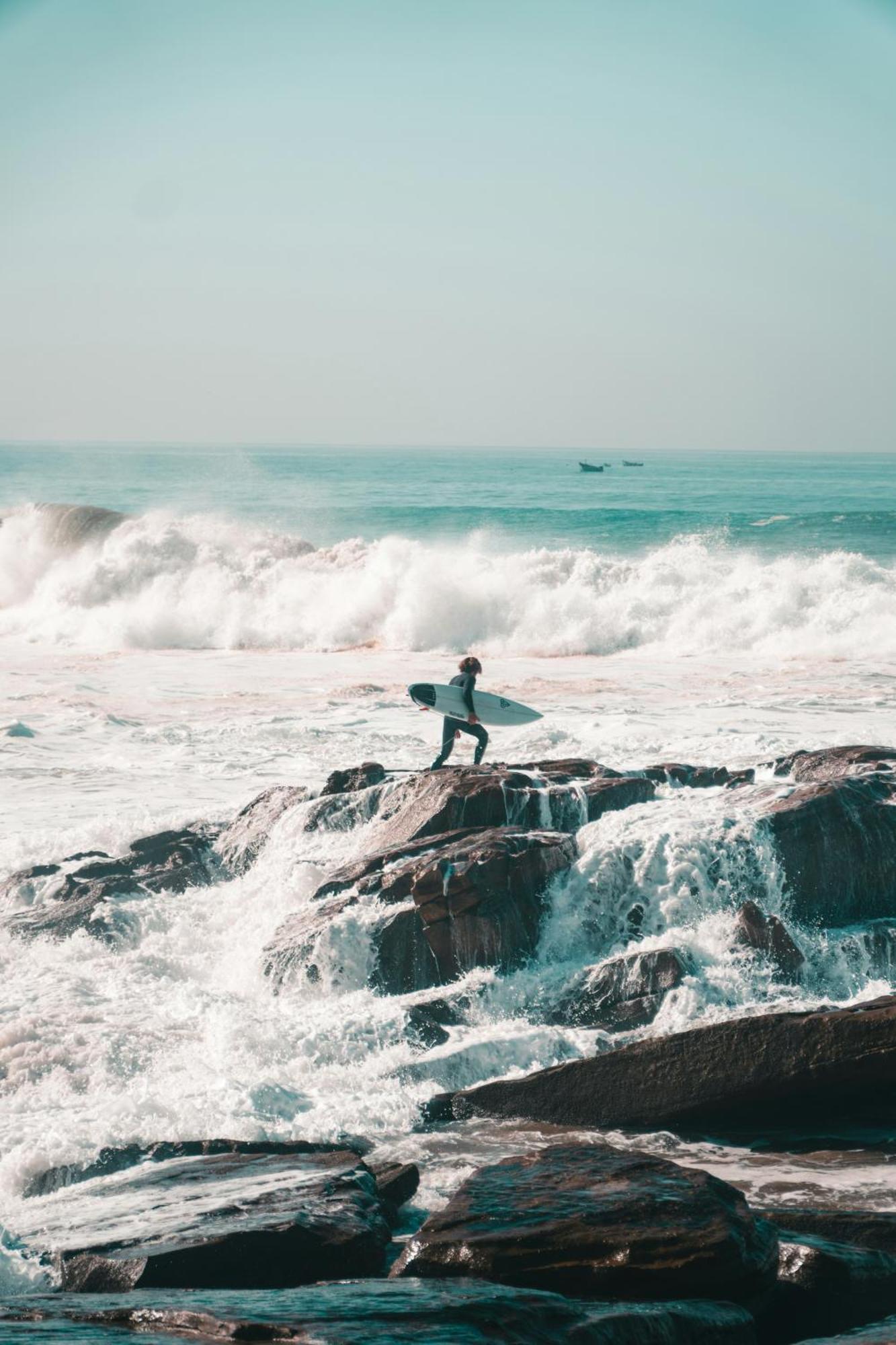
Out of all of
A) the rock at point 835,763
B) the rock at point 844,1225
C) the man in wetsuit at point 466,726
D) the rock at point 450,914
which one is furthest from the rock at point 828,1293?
the man in wetsuit at point 466,726

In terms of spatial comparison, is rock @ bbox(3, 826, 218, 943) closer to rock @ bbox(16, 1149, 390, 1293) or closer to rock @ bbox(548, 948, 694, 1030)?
rock @ bbox(548, 948, 694, 1030)

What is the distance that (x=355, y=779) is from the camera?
15750 millimetres

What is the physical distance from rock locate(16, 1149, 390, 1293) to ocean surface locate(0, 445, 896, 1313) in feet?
1.35

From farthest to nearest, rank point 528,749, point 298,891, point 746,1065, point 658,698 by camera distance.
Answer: point 658,698 → point 528,749 → point 298,891 → point 746,1065

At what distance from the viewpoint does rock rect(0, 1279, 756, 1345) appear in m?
5.71

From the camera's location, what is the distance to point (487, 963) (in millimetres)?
12141

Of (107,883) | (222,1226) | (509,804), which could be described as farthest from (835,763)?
(222,1226)

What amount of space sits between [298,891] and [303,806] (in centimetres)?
157

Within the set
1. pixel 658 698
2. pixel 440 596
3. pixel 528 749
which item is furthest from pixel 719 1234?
pixel 440 596

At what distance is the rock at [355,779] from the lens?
15.6 m

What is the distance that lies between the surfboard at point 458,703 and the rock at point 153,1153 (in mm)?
7617

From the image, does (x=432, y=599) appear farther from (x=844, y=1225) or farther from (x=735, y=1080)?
(x=844, y=1225)

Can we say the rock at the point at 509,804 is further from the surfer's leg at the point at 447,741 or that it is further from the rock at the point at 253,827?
the rock at the point at 253,827

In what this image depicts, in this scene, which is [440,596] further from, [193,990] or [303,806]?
[193,990]
